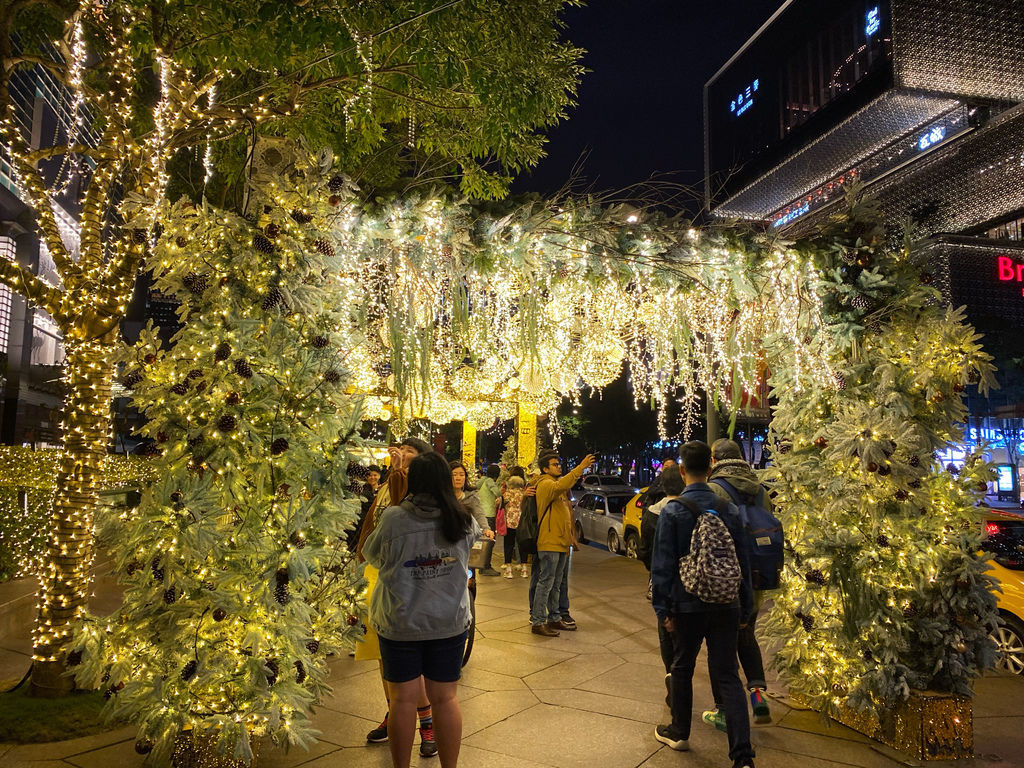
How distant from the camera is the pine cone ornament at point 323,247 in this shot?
421 centimetres

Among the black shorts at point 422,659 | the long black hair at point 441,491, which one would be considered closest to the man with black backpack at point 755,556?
the long black hair at point 441,491

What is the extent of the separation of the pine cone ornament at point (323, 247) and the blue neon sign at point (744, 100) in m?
54.3

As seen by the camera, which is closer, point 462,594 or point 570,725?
point 462,594

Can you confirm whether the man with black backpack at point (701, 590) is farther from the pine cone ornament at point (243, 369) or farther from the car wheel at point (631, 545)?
the car wheel at point (631, 545)

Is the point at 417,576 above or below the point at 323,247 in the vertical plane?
below

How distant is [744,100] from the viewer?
51.6 metres

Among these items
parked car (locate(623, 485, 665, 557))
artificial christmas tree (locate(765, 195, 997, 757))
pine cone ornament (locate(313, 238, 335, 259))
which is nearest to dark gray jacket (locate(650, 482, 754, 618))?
artificial christmas tree (locate(765, 195, 997, 757))

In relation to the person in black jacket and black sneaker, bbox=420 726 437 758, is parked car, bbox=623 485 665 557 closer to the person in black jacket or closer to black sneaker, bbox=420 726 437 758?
the person in black jacket

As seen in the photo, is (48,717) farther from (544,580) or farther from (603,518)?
(603,518)

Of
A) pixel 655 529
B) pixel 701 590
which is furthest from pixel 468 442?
pixel 701 590

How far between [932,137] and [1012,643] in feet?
144

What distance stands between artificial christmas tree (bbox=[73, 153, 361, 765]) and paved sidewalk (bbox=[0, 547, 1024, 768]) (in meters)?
0.59

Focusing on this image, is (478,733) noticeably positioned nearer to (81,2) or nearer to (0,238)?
(81,2)

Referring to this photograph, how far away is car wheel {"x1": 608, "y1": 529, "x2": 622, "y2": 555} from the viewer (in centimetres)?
1520
